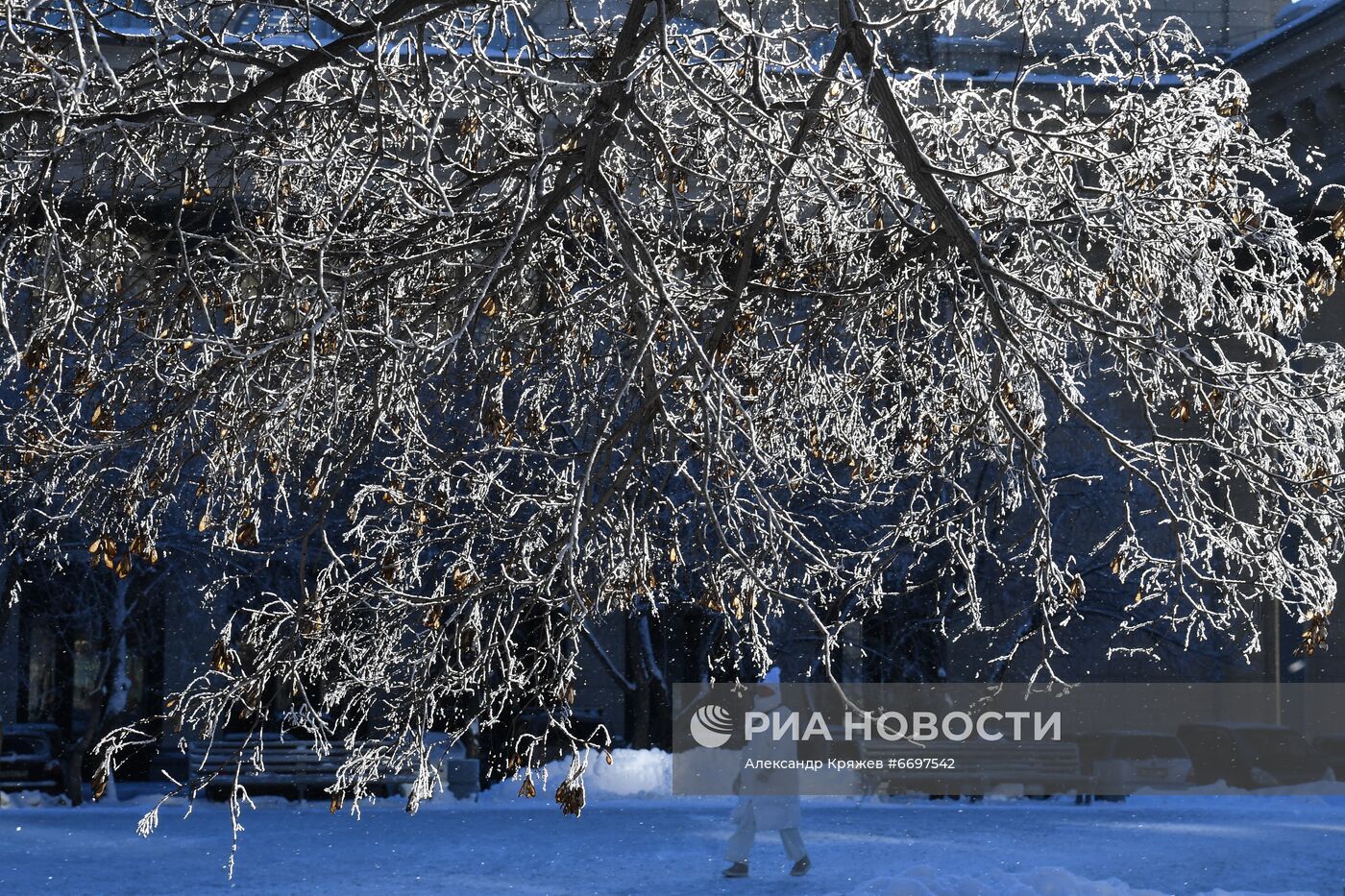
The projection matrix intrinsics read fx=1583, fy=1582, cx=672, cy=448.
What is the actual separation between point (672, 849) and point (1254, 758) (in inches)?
456

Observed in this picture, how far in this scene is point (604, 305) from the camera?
27.3ft

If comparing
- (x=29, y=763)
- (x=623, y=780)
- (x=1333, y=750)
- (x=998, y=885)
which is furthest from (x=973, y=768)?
(x=29, y=763)

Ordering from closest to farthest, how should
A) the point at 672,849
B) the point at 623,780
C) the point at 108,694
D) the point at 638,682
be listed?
1. the point at 672,849
2. the point at 623,780
3. the point at 638,682
4. the point at 108,694

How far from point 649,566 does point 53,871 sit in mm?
8713

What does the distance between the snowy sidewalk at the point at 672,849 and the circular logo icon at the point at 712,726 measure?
1.60 meters

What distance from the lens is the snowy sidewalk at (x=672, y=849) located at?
12234 millimetres

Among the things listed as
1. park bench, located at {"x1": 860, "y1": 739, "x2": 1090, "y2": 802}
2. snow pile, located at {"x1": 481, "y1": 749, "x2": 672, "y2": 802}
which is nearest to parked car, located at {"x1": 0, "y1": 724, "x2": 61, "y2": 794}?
snow pile, located at {"x1": 481, "y1": 749, "x2": 672, "y2": 802}

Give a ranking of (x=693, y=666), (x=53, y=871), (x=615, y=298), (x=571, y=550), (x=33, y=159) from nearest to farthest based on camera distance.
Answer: (x=571, y=550) < (x=33, y=159) < (x=615, y=298) < (x=53, y=871) < (x=693, y=666)

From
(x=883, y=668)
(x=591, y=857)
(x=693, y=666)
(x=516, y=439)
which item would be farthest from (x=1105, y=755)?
(x=516, y=439)

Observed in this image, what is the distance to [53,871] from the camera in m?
13.4

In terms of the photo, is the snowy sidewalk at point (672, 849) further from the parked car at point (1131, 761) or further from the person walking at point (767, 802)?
the parked car at point (1131, 761)

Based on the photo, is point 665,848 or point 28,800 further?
point 28,800

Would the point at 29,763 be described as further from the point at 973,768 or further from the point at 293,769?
the point at 973,768

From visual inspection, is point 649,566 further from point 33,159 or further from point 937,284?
point 33,159
